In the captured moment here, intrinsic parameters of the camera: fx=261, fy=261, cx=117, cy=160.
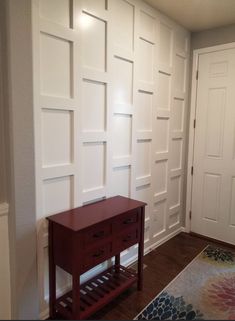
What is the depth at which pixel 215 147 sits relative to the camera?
3.13 m

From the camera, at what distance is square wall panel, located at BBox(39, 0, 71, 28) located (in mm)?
1699

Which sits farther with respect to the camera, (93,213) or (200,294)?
(200,294)

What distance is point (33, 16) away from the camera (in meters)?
1.62

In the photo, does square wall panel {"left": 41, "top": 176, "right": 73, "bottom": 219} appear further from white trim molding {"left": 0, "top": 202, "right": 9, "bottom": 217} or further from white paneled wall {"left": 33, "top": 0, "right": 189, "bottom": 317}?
white trim molding {"left": 0, "top": 202, "right": 9, "bottom": 217}

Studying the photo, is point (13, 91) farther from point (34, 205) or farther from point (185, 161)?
point (185, 161)

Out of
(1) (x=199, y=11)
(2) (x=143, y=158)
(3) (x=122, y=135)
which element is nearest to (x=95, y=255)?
(3) (x=122, y=135)

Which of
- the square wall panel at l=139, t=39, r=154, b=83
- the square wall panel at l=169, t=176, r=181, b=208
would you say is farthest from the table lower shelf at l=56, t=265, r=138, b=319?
the square wall panel at l=139, t=39, r=154, b=83

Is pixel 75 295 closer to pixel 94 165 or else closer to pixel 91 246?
pixel 91 246

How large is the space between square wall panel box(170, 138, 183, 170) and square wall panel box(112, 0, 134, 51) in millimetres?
1271

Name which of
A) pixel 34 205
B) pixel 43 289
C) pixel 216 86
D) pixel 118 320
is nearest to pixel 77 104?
pixel 34 205

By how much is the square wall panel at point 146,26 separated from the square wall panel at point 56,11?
867 mm

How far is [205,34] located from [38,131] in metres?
2.44

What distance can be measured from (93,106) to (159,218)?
5.32 feet

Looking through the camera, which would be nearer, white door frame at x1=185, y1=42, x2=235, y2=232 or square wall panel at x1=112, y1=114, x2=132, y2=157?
square wall panel at x1=112, y1=114, x2=132, y2=157
